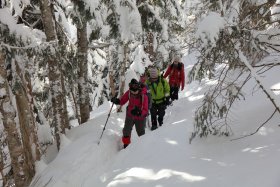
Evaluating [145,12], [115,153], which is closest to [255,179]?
[115,153]

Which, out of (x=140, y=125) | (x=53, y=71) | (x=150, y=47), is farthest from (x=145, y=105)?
(x=150, y=47)

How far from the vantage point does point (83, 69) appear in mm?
12078

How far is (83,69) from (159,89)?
3.54 meters

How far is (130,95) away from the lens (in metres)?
8.77

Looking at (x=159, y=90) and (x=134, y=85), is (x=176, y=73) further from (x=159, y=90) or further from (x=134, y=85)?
(x=134, y=85)

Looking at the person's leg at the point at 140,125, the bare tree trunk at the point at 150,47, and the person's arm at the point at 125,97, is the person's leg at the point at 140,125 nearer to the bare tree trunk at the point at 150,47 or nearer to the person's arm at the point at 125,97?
the person's arm at the point at 125,97

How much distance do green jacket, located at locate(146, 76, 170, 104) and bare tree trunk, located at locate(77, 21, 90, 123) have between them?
10.2 feet

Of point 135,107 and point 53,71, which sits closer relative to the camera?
point 135,107

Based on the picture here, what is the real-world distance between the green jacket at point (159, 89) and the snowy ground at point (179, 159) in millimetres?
1334

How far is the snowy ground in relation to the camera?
5062 mm

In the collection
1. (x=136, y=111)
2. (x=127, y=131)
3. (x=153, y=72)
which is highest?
(x=153, y=72)

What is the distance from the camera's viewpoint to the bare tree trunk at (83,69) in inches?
Result: 460

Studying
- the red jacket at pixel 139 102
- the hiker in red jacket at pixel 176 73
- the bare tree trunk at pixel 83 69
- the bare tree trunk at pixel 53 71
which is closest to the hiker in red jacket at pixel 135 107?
the red jacket at pixel 139 102

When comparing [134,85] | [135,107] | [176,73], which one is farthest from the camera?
[176,73]
